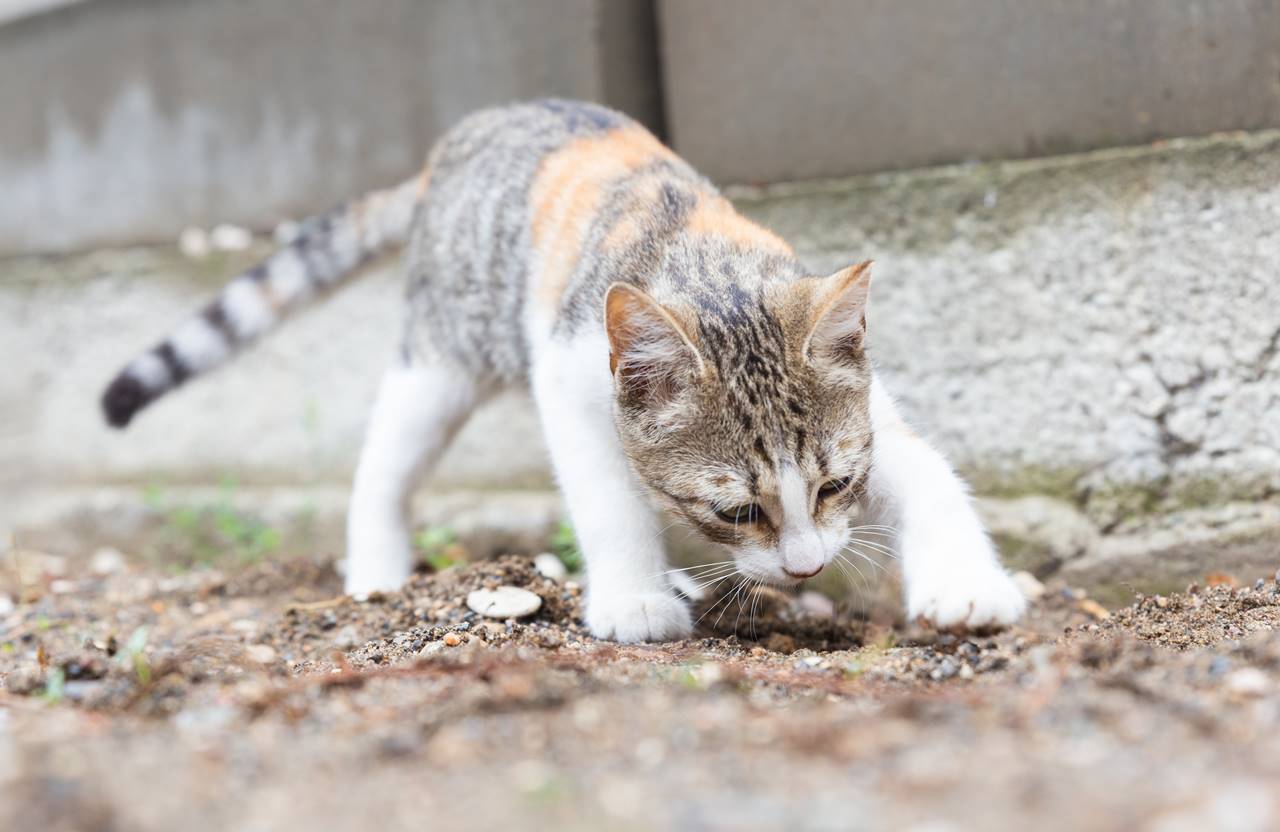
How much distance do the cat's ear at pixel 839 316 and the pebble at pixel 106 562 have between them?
3231 millimetres

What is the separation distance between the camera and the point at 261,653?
2791 mm

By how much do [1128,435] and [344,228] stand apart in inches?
108

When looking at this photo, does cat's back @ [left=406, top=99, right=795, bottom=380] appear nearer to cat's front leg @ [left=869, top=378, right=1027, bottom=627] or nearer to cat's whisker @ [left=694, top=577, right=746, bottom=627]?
cat's front leg @ [left=869, top=378, right=1027, bottom=627]

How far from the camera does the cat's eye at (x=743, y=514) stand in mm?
2494

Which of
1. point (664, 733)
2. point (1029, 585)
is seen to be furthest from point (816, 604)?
point (664, 733)

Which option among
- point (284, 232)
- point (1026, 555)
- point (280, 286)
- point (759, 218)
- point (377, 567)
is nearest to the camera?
point (1026, 555)

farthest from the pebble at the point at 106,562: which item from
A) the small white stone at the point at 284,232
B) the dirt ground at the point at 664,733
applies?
the dirt ground at the point at 664,733

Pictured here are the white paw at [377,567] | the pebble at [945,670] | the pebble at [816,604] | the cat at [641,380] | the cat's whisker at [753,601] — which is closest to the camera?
the pebble at [945,670]

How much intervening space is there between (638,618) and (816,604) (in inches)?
36.5

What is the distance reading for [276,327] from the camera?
4.04 metres

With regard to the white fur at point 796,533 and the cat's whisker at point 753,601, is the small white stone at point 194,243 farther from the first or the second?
the white fur at point 796,533

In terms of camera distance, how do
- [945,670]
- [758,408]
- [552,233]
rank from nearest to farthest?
[945,670]
[758,408]
[552,233]

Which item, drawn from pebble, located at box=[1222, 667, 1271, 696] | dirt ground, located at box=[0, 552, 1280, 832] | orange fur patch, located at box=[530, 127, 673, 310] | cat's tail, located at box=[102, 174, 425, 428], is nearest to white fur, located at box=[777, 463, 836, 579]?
dirt ground, located at box=[0, 552, 1280, 832]

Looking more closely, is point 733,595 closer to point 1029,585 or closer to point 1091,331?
point 1029,585
